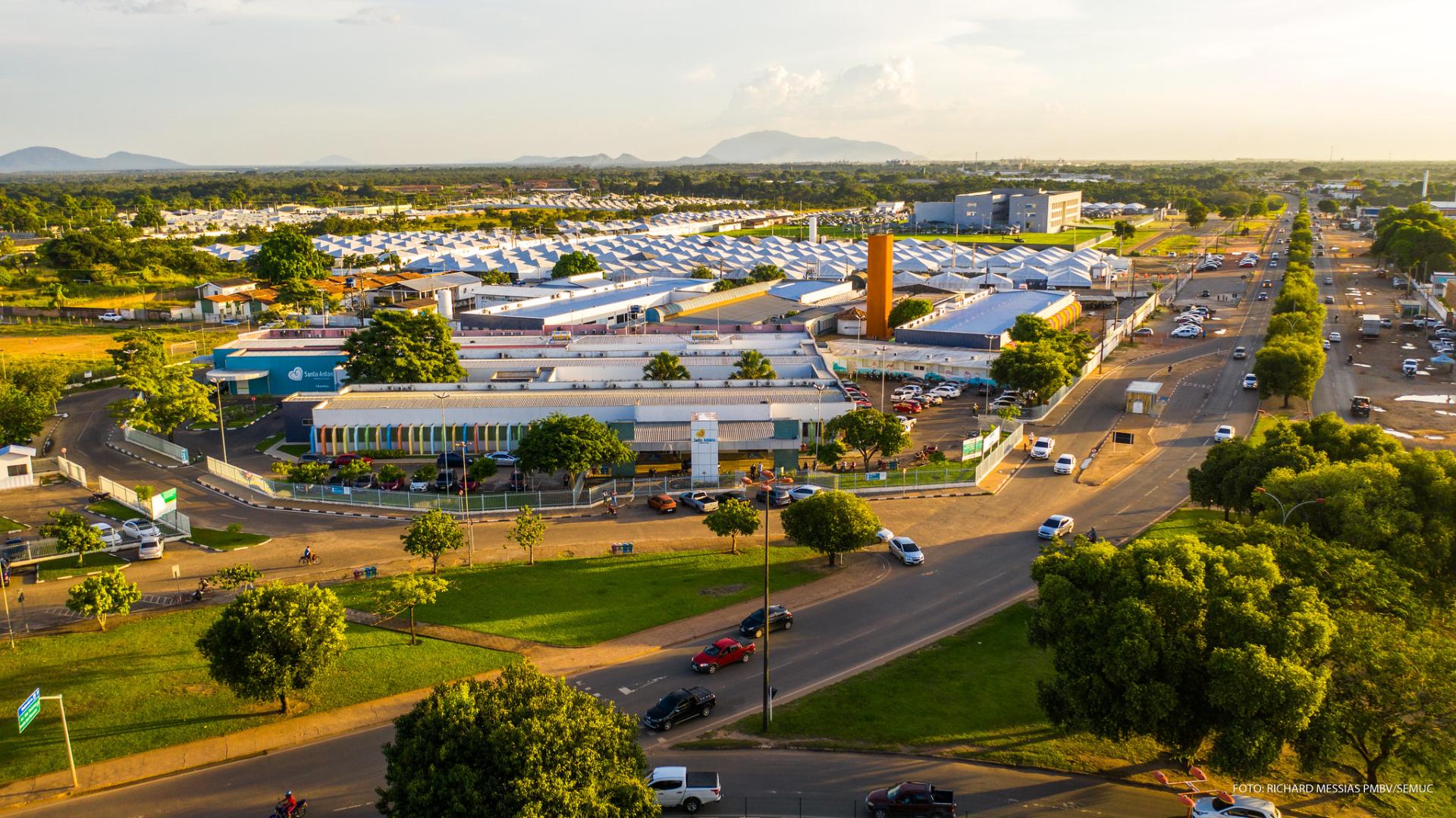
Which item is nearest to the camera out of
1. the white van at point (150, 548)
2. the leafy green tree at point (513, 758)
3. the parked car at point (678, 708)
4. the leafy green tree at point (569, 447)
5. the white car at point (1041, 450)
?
the leafy green tree at point (513, 758)

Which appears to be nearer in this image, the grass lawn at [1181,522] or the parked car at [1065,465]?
the grass lawn at [1181,522]

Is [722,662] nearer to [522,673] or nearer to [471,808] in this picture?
[522,673]

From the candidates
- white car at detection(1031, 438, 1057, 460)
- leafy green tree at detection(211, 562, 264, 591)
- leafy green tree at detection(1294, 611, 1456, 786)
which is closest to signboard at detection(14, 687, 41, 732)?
leafy green tree at detection(211, 562, 264, 591)

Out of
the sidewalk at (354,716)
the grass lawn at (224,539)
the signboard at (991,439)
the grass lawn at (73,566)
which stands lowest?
the sidewalk at (354,716)

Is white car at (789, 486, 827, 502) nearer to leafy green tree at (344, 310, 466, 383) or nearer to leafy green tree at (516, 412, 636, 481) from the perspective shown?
leafy green tree at (516, 412, 636, 481)

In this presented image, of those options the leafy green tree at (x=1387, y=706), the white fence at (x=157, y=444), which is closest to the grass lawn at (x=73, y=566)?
the white fence at (x=157, y=444)

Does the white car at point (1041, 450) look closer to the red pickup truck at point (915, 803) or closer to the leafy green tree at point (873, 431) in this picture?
the leafy green tree at point (873, 431)

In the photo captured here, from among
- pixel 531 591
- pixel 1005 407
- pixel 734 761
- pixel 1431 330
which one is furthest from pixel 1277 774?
pixel 1431 330
